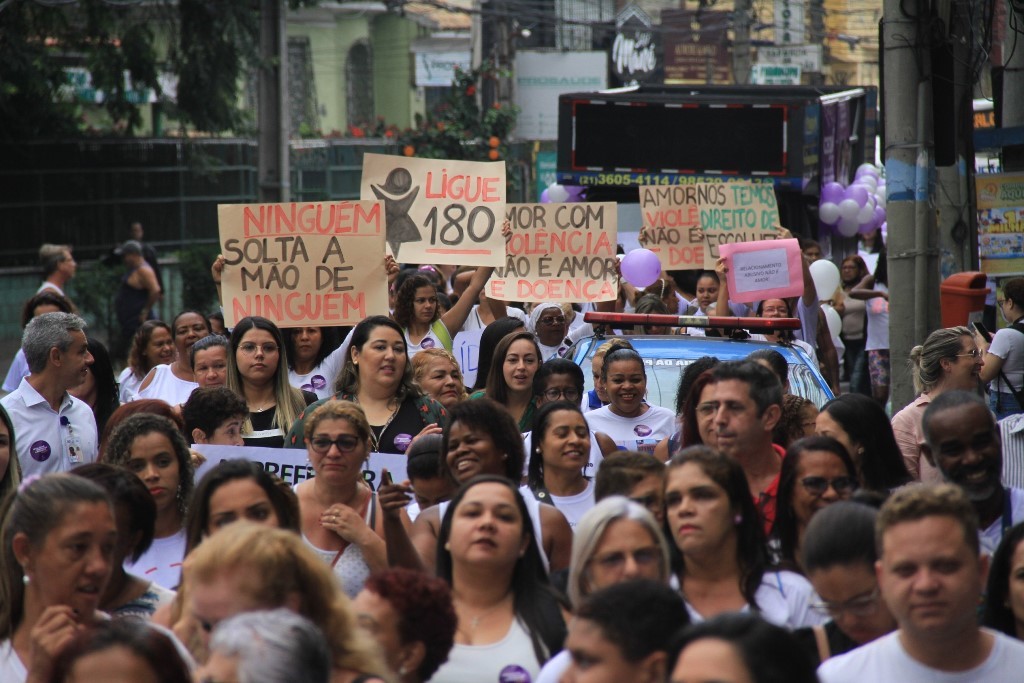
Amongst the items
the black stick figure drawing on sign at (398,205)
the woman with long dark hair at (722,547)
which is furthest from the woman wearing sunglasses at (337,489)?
the black stick figure drawing on sign at (398,205)

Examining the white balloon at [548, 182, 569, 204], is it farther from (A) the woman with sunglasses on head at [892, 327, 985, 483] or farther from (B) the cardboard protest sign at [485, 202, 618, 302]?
(A) the woman with sunglasses on head at [892, 327, 985, 483]

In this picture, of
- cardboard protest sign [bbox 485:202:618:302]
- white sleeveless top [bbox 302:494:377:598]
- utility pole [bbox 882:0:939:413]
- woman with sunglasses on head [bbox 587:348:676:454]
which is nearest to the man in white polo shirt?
white sleeveless top [bbox 302:494:377:598]

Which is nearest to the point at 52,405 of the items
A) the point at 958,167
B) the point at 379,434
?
the point at 379,434

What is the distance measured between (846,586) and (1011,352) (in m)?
4.79

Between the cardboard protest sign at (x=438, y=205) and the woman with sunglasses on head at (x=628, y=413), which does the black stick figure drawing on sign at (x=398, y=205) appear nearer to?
the cardboard protest sign at (x=438, y=205)

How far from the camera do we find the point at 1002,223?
9.79 m

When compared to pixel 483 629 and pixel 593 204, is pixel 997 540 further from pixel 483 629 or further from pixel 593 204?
pixel 593 204

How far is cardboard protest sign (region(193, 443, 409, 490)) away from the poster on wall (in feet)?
16.4

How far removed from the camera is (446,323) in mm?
9703

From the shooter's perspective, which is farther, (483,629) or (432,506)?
(432,506)

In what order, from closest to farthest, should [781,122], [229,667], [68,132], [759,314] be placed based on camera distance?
[229,667]
[759,314]
[781,122]
[68,132]

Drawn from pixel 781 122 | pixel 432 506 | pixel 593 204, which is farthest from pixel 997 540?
pixel 781 122

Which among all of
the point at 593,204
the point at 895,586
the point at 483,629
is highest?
the point at 593,204

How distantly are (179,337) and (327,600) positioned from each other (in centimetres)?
605
